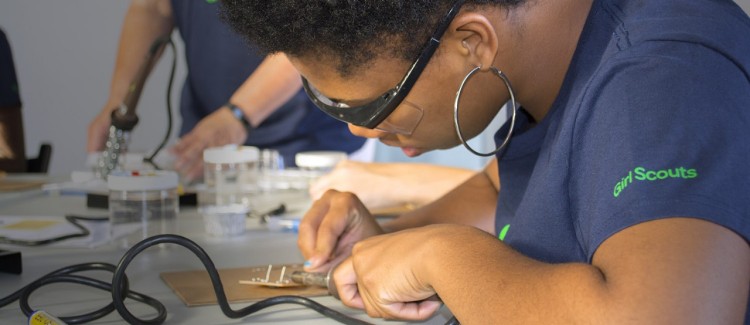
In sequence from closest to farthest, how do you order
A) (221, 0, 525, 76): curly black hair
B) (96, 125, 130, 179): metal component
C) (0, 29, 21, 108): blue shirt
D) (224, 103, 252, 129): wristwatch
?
(221, 0, 525, 76): curly black hair < (96, 125, 130, 179): metal component < (224, 103, 252, 129): wristwatch < (0, 29, 21, 108): blue shirt

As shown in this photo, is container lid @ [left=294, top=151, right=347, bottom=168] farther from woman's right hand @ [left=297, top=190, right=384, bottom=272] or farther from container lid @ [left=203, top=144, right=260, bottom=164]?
woman's right hand @ [left=297, top=190, right=384, bottom=272]

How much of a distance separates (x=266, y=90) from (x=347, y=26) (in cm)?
180

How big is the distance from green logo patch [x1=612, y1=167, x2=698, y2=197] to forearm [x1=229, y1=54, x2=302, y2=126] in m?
1.88

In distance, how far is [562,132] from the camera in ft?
2.83

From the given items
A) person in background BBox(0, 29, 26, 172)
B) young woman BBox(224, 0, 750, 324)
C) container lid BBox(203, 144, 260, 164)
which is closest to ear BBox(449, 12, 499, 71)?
young woman BBox(224, 0, 750, 324)

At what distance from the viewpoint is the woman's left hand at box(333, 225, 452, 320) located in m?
0.89

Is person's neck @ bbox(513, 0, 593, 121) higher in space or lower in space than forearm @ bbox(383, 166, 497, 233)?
higher

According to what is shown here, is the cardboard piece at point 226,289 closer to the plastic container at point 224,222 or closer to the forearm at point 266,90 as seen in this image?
the plastic container at point 224,222

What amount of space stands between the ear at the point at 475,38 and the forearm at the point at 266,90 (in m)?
1.66

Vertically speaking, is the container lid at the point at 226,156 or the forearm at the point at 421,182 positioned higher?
the container lid at the point at 226,156

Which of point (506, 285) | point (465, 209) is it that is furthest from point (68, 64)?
point (506, 285)

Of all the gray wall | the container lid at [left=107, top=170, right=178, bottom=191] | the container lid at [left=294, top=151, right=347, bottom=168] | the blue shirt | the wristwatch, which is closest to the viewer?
the container lid at [left=107, top=170, right=178, bottom=191]

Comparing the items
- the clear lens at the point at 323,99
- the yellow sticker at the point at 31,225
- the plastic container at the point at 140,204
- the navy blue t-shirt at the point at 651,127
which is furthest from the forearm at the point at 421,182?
the navy blue t-shirt at the point at 651,127

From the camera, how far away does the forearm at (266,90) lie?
2553 millimetres
